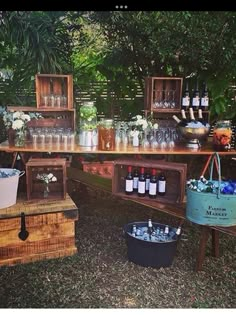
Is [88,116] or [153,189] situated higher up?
[88,116]

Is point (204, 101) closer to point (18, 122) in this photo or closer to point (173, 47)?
point (173, 47)

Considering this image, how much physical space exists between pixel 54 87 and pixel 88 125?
0.36m

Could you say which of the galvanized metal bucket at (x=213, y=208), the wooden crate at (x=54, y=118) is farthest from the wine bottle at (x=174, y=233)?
the wooden crate at (x=54, y=118)

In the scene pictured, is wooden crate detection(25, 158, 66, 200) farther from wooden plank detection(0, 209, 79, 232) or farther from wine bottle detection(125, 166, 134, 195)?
wine bottle detection(125, 166, 134, 195)

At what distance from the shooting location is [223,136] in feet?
7.60

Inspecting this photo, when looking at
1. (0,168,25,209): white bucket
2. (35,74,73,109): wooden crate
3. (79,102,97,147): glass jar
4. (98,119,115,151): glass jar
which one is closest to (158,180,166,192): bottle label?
(98,119,115,151): glass jar

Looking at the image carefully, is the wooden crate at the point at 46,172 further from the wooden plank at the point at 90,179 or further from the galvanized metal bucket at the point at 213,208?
the galvanized metal bucket at the point at 213,208

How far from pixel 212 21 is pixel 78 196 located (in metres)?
1.68

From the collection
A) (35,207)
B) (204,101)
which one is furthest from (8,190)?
(204,101)

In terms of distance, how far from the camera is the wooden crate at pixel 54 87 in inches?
93.7

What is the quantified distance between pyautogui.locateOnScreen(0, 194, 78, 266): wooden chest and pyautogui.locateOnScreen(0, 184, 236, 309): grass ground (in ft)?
0.20

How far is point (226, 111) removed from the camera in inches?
114

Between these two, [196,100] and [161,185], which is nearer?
[161,185]

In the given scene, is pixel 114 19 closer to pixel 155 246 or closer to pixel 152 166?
pixel 152 166
